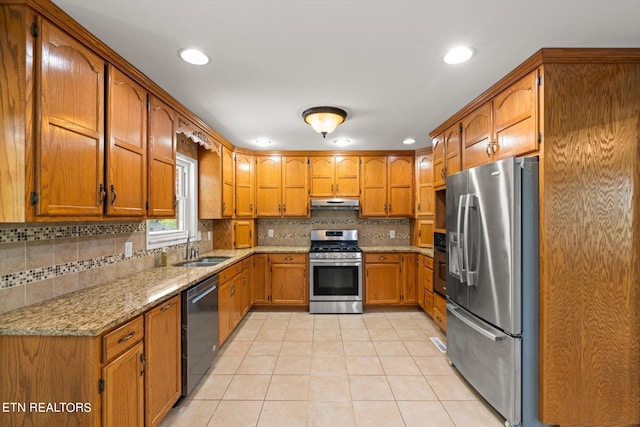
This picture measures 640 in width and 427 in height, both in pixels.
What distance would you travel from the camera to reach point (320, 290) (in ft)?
13.4

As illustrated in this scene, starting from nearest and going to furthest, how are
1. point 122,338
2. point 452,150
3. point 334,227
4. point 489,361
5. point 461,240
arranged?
point 122,338
point 489,361
point 461,240
point 452,150
point 334,227

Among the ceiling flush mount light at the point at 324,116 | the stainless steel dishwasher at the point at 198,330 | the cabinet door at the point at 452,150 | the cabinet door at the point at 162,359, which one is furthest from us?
the cabinet door at the point at 452,150

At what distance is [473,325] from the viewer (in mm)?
2170

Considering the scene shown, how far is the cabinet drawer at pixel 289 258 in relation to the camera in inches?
163

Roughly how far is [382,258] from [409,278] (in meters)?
0.48

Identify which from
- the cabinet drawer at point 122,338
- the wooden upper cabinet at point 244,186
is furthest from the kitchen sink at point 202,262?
the cabinet drawer at point 122,338

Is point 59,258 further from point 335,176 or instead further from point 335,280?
point 335,176

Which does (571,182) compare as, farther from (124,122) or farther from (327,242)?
Result: (327,242)

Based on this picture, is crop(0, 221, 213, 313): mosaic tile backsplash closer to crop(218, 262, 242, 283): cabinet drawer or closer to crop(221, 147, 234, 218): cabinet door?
crop(218, 262, 242, 283): cabinet drawer

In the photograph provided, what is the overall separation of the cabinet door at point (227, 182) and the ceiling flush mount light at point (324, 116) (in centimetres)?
155

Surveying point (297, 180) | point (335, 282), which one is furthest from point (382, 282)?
point (297, 180)

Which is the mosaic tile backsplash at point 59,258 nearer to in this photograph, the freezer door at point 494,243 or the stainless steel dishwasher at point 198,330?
the stainless steel dishwasher at point 198,330

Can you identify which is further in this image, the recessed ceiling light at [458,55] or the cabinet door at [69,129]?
the recessed ceiling light at [458,55]

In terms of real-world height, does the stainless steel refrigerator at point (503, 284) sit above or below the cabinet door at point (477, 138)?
below
